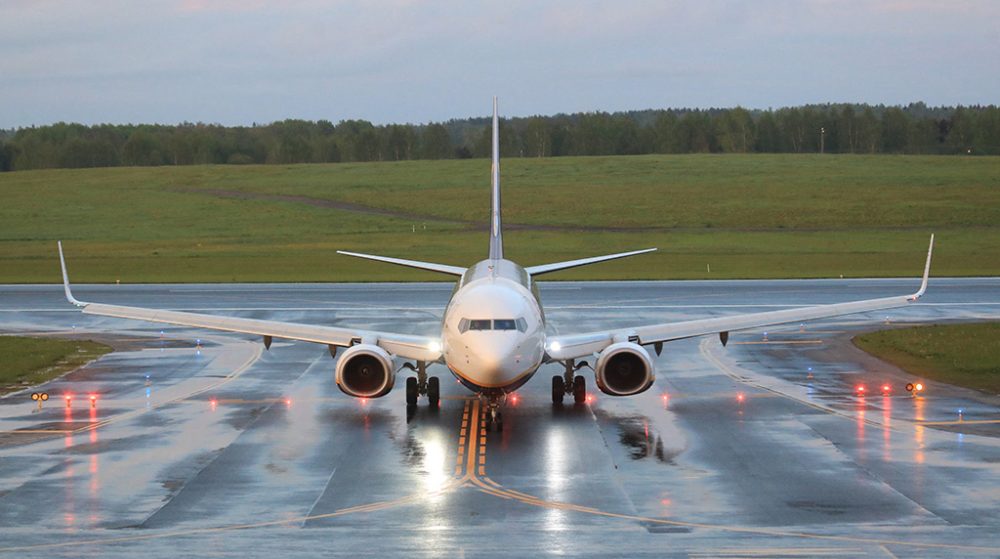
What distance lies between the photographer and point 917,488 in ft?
87.9

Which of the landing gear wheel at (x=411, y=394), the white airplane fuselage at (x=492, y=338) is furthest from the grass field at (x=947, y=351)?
the landing gear wheel at (x=411, y=394)

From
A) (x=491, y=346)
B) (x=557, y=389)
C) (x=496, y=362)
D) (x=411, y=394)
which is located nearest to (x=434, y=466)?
(x=496, y=362)

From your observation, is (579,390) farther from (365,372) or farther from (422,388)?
(365,372)

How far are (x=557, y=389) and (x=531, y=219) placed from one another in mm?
105874

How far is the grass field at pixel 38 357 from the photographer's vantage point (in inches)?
1738

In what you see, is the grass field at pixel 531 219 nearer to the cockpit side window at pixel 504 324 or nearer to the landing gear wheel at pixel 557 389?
the landing gear wheel at pixel 557 389

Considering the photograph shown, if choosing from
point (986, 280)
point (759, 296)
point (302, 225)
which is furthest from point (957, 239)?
point (302, 225)

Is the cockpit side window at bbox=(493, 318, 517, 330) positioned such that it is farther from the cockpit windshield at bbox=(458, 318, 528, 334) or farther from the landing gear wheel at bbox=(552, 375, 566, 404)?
the landing gear wheel at bbox=(552, 375, 566, 404)

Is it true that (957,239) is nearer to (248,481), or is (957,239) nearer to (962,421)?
(962,421)

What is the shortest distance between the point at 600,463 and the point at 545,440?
310 centimetres

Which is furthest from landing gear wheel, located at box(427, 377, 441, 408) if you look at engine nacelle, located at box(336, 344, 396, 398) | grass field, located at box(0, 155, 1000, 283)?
grass field, located at box(0, 155, 1000, 283)

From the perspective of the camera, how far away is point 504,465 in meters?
29.6

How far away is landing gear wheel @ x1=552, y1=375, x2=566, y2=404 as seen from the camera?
125 ft

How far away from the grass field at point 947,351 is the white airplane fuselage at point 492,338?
1567 cm
